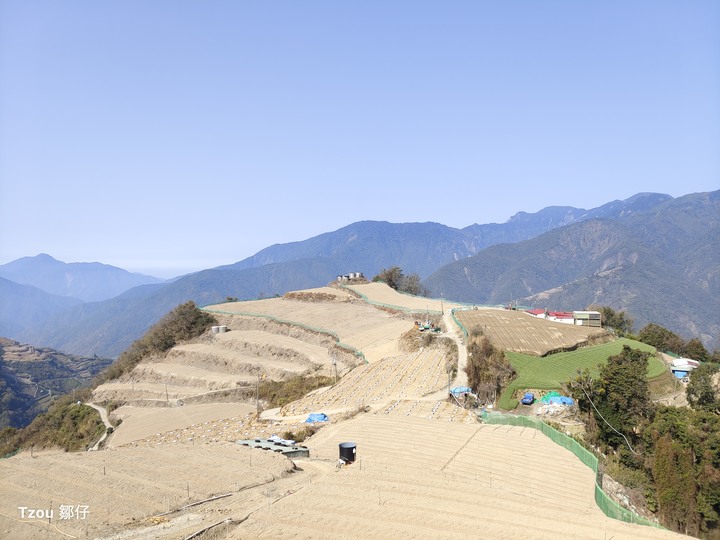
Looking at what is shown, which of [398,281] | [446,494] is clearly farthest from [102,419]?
[398,281]

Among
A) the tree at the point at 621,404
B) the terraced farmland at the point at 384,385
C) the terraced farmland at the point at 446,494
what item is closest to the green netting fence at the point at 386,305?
the terraced farmland at the point at 384,385

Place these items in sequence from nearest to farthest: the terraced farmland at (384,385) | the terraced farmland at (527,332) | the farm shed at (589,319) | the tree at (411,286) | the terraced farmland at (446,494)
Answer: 1. the terraced farmland at (446,494)
2. the terraced farmland at (384,385)
3. the terraced farmland at (527,332)
4. the farm shed at (589,319)
5. the tree at (411,286)

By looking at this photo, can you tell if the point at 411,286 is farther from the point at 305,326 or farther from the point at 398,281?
the point at 305,326

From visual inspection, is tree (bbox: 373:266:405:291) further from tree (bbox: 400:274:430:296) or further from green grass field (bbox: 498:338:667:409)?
green grass field (bbox: 498:338:667:409)

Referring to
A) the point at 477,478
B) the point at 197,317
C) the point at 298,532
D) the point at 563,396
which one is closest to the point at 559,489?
the point at 477,478

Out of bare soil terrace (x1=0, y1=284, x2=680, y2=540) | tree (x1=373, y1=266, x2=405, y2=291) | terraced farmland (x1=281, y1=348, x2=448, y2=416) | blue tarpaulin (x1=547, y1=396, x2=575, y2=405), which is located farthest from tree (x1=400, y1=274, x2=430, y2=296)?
blue tarpaulin (x1=547, y1=396, x2=575, y2=405)

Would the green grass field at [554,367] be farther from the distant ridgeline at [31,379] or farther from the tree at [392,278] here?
the distant ridgeline at [31,379]
